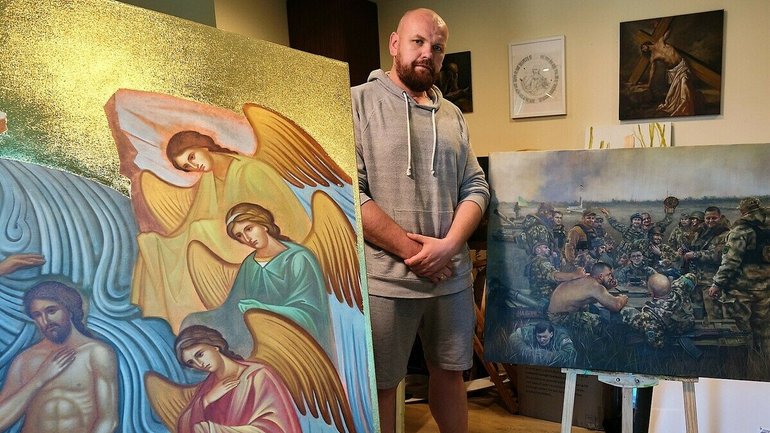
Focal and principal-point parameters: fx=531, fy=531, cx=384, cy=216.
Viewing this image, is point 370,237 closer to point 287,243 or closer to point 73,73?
point 287,243

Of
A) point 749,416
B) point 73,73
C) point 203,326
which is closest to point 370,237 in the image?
point 203,326

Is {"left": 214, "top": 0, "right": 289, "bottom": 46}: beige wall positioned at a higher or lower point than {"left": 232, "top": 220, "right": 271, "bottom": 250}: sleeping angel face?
higher

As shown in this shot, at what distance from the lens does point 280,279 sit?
0.78m

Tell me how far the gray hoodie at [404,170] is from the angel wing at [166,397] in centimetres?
67

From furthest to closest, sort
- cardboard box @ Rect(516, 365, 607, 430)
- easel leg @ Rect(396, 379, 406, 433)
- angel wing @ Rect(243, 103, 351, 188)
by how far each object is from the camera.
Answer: cardboard box @ Rect(516, 365, 607, 430)
easel leg @ Rect(396, 379, 406, 433)
angel wing @ Rect(243, 103, 351, 188)

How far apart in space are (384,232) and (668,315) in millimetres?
729

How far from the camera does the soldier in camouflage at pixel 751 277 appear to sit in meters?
1.23

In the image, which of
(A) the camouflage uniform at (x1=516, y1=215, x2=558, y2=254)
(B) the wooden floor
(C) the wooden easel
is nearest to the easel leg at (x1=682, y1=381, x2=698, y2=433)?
(C) the wooden easel

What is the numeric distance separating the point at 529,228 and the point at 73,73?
1.11 m

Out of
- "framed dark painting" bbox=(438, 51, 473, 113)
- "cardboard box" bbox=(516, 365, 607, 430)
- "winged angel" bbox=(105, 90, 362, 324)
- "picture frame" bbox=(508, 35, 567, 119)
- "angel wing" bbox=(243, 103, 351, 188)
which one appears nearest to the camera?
"winged angel" bbox=(105, 90, 362, 324)

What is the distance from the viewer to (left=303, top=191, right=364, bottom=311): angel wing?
32.9 inches

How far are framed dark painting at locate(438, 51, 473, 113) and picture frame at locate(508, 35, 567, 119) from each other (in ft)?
0.69

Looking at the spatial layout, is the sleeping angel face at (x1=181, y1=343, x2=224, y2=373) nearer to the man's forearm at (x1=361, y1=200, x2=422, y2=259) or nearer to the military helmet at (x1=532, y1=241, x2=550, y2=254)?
the man's forearm at (x1=361, y1=200, x2=422, y2=259)

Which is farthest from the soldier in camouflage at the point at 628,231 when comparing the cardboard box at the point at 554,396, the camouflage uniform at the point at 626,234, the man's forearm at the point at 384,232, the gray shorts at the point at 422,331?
the cardboard box at the point at 554,396
